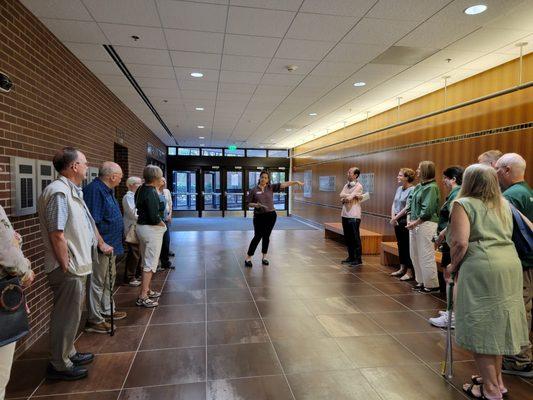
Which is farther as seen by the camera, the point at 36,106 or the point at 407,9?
the point at 36,106

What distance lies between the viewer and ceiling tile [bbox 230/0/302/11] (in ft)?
10.1

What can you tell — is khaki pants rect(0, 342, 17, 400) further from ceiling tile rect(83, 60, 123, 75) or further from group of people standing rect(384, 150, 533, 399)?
ceiling tile rect(83, 60, 123, 75)

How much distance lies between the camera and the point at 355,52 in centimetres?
425

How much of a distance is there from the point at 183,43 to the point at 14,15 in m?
1.60

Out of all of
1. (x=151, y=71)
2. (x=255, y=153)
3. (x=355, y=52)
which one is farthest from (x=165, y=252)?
(x=255, y=153)

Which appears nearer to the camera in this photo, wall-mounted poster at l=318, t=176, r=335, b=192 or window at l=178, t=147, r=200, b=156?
wall-mounted poster at l=318, t=176, r=335, b=192

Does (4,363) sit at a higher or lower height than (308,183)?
lower

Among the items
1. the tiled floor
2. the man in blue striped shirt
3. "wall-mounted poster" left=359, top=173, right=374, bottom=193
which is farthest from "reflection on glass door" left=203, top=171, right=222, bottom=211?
the man in blue striped shirt

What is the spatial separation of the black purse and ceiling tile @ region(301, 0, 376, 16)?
303cm

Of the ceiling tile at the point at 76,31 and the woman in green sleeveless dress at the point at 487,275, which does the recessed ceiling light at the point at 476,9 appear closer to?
the woman in green sleeveless dress at the point at 487,275

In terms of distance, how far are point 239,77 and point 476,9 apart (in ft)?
10.3

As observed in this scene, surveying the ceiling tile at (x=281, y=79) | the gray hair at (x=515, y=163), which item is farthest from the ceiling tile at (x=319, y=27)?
the gray hair at (x=515, y=163)

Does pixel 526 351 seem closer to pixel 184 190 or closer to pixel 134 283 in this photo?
pixel 134 283

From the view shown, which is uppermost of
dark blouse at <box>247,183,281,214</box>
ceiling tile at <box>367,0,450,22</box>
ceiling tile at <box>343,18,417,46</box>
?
ceiling tile at <box>343,18,417,46</box>
